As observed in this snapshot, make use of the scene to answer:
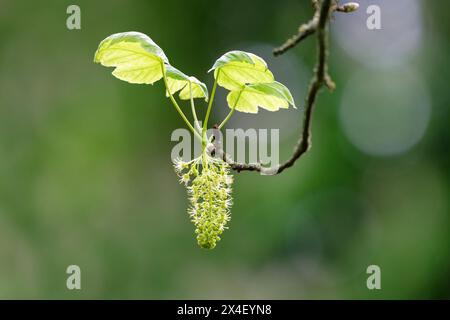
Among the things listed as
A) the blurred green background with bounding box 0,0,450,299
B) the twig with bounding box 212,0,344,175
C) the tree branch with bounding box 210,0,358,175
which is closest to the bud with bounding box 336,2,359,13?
the tree branch with bounding box 210,0,358,175

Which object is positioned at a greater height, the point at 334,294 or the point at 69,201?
the point at 69,201

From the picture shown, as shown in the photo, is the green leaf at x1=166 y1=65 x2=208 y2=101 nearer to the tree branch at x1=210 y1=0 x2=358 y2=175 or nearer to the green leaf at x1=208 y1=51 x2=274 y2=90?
the green leaf at x1=208 y1=51 x2=274 y2=90

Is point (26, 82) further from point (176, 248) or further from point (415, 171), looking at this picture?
point (415, 171)

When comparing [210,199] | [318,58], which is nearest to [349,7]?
[318,58]

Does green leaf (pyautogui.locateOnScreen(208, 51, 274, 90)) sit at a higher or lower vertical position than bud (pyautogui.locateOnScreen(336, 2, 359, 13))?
lower

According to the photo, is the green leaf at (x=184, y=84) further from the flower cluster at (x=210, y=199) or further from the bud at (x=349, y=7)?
the bud at (x=349, y=7)

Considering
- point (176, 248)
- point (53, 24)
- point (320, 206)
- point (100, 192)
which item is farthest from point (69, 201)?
point (320, 206)
